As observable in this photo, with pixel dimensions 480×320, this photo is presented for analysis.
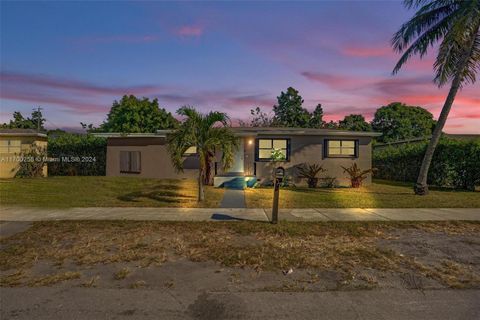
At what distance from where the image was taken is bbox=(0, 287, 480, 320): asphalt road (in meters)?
3.49

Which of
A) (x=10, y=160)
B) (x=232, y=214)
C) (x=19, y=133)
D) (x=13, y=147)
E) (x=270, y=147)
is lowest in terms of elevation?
(x=232, y=214)

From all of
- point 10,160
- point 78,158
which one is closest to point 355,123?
point 78,158

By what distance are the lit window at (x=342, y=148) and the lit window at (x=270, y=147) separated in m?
2.47

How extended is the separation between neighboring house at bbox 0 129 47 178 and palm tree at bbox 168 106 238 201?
48.4 feet

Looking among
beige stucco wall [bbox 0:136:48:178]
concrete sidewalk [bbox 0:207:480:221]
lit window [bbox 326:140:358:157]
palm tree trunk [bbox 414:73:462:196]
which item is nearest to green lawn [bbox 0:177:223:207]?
concrete sidewalk [bbox 0:207:480:221]

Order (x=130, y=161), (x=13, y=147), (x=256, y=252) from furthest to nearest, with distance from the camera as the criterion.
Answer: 1. (x=13, y=147)
2. (x=130, y=161)
3. (x=256, y=252)

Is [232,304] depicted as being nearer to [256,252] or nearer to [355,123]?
[256,252]

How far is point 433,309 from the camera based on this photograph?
144 inches

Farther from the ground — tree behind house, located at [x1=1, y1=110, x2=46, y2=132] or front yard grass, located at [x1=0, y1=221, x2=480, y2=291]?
tree behind house, located at [x1=1, y1=110, x2=46, y2=132]

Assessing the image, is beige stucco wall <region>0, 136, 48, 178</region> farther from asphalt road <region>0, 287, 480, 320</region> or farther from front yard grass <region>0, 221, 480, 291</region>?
asphalt road <region>0, 287, 480, 320</region>

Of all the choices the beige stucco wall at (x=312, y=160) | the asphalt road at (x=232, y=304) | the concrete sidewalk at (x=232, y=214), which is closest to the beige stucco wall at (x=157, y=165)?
the beige stucco wall at (x=312, y=160)

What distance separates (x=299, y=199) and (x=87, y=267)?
28.5 feet

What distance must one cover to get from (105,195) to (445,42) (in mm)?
14896

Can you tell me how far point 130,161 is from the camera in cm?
2000
